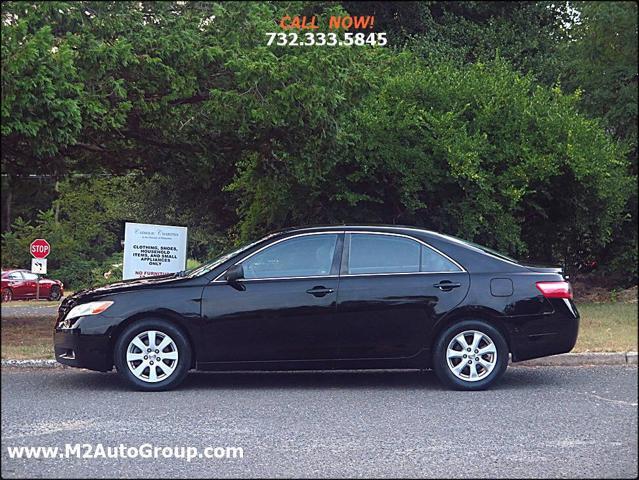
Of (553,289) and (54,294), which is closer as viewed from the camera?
(553,289)

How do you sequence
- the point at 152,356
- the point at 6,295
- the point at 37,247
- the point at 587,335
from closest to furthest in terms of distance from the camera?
1. the point at 6,295
2. the point at 37,247
3. the point at 152,356
4. the point at 587,335

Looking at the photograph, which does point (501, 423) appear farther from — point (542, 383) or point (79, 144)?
point (79, 144)

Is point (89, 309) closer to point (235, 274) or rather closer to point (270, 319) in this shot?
point (235, 274)

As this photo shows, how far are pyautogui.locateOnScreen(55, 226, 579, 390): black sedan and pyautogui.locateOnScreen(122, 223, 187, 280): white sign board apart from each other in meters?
3.89

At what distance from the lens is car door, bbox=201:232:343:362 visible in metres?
8.48

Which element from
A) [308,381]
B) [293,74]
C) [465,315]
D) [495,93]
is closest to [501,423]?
[465,315]

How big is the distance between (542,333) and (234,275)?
2941 millimetres

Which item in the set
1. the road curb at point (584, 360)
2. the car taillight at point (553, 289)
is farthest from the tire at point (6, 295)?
the road curb at point (584, 360)

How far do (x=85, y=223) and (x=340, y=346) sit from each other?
6.83m

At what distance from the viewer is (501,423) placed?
7023 mm

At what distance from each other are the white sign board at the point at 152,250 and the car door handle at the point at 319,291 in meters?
4.66

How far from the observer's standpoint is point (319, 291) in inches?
338

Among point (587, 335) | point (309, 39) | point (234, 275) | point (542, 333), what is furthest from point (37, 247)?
point (309, 39)

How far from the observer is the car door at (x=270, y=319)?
8.48 metres
